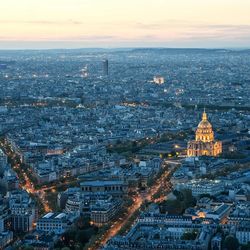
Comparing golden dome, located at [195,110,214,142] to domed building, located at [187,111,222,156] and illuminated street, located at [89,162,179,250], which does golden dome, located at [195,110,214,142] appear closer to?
domed building, located at [187,111,222,156]

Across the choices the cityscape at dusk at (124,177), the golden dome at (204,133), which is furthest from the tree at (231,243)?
the golden dome at (204,133)

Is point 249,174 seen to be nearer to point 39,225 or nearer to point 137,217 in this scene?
point 137,217

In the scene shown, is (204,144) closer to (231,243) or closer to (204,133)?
(204,133)

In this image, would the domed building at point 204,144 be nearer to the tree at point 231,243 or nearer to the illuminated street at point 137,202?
the illuminated street at point 137,202

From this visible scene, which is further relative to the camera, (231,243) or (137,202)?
(137,202)

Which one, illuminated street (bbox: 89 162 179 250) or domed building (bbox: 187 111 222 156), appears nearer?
illuminated street (bbox: 89 162 179 250)

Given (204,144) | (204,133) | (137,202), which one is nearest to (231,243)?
(137,202)

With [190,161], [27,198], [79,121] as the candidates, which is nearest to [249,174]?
[190,161]

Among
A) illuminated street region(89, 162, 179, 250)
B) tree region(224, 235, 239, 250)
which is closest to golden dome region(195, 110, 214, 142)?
illuminated street region(89, 162, 179, 250)
